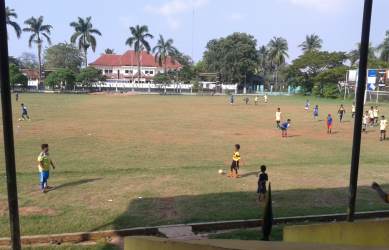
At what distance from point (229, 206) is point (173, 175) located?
402 centimetres

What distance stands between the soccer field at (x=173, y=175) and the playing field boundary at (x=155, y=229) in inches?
20.6

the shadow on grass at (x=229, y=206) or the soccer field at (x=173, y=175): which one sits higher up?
the shadow on grass at (x=229, y=206)

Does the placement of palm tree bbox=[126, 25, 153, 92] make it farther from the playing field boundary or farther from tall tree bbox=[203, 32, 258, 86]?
the playing field boundary

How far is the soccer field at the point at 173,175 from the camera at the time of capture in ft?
34.6

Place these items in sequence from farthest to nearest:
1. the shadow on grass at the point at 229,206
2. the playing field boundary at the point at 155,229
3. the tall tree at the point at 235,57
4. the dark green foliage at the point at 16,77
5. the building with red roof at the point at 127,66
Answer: the building with red roof at the point at 127,66 → the tall tree at the point at 235,57 → the dark green foliage at the point at 16,77 → the shadow on grass at the point at 229,206 → the playing field boundary at the point at 155,229

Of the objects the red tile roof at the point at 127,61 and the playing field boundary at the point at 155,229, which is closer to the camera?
the playing field boundary at the point at 155,229

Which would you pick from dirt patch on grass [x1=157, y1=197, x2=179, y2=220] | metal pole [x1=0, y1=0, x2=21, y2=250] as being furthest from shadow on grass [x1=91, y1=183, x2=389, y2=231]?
metal pole [x1=0, y1=0, x2=21, y2=250]

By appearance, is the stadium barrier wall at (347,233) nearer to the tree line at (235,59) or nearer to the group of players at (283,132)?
the group of players at (283,132)

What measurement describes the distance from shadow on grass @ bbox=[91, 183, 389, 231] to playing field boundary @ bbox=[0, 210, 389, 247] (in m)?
0.46

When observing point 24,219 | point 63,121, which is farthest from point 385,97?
point 24,219

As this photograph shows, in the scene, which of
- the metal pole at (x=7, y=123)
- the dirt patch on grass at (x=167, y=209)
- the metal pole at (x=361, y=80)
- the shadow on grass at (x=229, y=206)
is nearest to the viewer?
the metal pole at (x=7, y=123)

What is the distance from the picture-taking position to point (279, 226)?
9617 mm

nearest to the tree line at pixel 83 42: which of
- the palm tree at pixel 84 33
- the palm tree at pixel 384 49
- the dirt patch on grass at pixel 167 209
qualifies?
the palm tree at pixel 84 33

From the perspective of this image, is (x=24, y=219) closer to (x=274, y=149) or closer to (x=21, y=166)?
(x=21, y=166)
